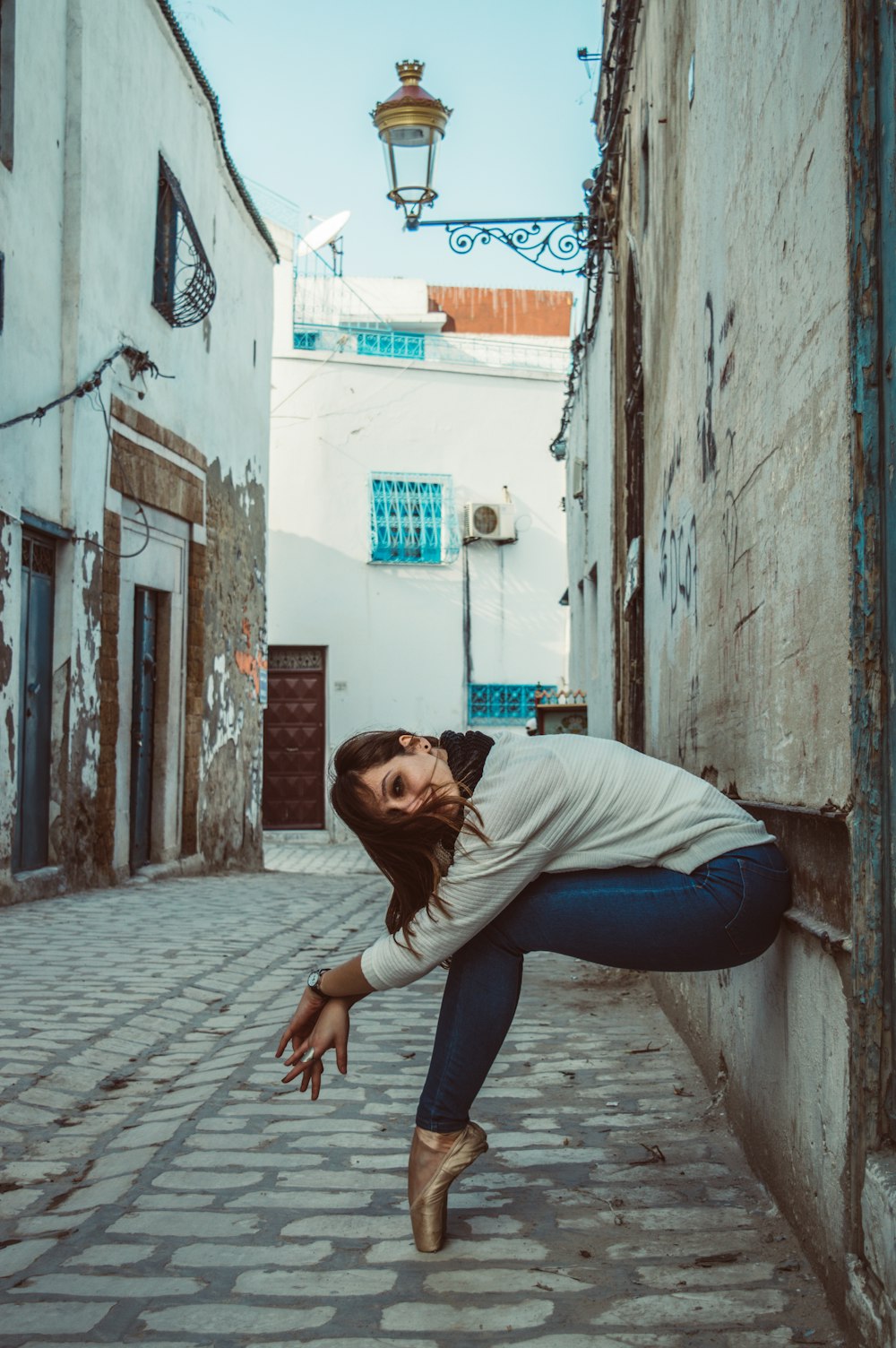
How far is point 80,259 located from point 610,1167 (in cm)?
863

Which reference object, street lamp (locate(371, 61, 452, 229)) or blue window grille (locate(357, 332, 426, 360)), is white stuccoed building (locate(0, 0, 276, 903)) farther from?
blue window grille (locate(357, 332, 426, 360))

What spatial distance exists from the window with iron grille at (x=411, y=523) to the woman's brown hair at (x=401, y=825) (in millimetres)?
20211

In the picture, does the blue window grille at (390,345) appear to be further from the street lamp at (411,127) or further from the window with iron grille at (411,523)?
the street lamp at (411,127)

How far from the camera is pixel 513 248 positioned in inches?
344

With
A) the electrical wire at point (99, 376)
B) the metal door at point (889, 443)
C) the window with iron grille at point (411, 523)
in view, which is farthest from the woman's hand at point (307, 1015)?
the window with iron grille at point (411, 523)

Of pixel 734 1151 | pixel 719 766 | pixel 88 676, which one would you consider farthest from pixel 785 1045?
pixel 88 676

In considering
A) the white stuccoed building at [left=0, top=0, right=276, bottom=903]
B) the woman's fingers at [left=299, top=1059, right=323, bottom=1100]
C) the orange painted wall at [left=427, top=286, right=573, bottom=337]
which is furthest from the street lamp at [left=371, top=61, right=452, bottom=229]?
the orange painted wall at [left=427, top=286, right=573, bottom=337]

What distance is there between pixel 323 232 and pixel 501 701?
373 inches

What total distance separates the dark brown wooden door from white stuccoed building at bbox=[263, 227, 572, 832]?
1.0 inches

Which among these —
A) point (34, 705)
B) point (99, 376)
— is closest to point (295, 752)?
point (99, 376)

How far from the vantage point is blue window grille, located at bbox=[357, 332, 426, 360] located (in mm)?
23984

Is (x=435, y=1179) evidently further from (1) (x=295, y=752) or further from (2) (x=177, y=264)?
(1) (x=295, y=752)

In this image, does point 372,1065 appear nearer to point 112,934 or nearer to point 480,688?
point 112,934

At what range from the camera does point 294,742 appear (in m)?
22.7
